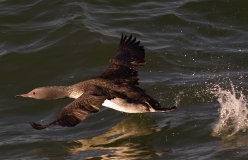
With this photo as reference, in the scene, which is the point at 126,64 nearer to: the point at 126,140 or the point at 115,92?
the point at 115,92

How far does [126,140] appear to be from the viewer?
9.12 m

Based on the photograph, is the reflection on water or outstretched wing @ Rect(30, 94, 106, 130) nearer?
outstretched wing @ Rect(30, 94, 106, 130)

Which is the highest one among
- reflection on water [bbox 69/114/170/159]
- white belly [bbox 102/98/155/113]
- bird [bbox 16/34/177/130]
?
bird [bbox 16/34/177/130]

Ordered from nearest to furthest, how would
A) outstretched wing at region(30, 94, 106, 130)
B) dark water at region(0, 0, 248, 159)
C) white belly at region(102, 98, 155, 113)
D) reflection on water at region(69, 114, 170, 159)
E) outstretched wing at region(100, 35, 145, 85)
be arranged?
outstretched wing at region(30, 94, 106, 130), reflection on water at region(69, 114, 170, 159), dark water at region(0, 0, 248, 159), white belly at region(102, 98, 155, 113), outstretched wing at region(100, 35, 145, 85)

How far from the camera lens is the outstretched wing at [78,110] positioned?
8103 mm

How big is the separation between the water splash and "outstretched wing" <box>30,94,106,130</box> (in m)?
1.69

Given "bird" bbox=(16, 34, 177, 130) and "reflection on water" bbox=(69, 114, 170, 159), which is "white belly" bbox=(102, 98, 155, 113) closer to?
"bird" bbox=(16, 34, 177, 130)

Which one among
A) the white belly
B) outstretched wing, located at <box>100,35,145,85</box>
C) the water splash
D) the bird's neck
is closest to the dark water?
the water splash

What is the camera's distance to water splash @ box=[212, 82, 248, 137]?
891 centimetres

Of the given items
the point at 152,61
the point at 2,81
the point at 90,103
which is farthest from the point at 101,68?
the point at 90,103

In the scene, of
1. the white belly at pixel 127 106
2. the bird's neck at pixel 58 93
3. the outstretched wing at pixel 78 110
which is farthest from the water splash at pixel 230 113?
the bird's neck at pixel 58 93

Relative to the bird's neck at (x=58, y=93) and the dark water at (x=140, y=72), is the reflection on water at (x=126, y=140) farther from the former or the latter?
the bird's neck at (x=58, y=93)

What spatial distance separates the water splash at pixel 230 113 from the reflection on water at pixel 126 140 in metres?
0.93

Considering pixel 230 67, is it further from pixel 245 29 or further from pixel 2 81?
pixel 2 81
